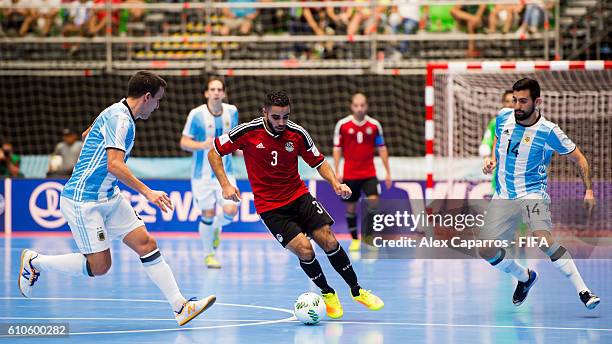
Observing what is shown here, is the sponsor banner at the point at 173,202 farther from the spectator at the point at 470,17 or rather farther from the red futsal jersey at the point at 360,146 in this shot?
the spectator at the point at 470,17

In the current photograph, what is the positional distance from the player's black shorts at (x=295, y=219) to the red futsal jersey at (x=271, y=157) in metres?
0.05

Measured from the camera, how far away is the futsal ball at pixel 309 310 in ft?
25.2

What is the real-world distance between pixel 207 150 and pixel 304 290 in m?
2.56

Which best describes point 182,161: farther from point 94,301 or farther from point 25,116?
point 94,301

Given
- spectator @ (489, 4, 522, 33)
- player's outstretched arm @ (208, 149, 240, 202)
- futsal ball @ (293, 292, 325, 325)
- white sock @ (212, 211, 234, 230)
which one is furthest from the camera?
spectator @ (489, 4, 522, 33)

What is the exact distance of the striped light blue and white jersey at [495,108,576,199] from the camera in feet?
27.7

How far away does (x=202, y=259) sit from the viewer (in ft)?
41.8

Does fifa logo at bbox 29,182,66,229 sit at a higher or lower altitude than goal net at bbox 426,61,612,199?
lower

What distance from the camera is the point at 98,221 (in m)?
7.43

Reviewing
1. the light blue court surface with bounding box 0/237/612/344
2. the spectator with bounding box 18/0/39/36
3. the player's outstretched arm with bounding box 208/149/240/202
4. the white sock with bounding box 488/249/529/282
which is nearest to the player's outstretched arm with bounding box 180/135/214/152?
the light blue court surface with bounding box 0/237/612/344

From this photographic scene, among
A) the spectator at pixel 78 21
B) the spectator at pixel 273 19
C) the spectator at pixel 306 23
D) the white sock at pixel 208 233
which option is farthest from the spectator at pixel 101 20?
the white sock at pixel 208 233

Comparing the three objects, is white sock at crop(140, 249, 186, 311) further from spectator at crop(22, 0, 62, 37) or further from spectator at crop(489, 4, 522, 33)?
spectator at crop(22, 0, 62, 37)

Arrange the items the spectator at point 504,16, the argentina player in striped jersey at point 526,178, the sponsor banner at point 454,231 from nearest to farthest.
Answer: the argentina player in striped jersey at point 526,178 → the sponsor banner at point 454,231 → the spectator at point 504,16

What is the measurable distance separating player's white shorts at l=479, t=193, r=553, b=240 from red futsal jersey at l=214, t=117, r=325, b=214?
1.71 m
